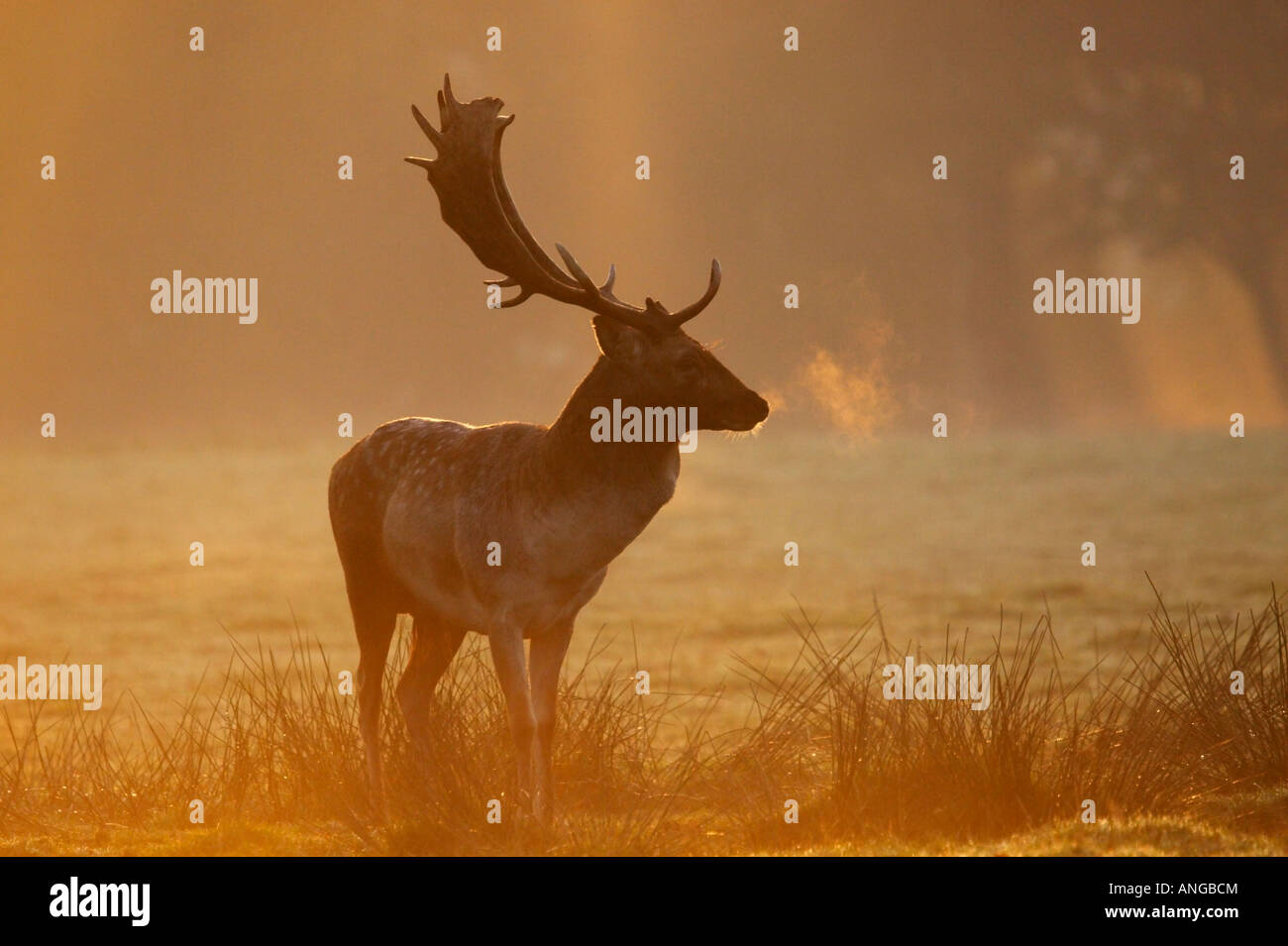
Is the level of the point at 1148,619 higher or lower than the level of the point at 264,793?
higher

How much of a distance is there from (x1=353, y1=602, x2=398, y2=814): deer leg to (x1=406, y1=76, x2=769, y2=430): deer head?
2063 mm

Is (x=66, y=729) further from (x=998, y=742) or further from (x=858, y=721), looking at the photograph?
(x=998, y=742)

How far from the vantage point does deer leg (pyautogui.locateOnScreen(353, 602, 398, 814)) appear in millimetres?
8938

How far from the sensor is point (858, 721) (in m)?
8.12

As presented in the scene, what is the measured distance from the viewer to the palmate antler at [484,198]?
841cm

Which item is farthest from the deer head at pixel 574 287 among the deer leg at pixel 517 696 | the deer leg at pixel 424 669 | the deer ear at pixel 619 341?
the deer leg at pixel 424 669

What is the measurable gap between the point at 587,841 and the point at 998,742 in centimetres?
228

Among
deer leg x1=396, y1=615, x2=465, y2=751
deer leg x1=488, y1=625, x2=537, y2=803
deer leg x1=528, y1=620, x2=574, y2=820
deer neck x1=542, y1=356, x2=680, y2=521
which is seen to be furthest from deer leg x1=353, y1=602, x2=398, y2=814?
→ deer neck x1=542, y1=356, x2=680, y2=521

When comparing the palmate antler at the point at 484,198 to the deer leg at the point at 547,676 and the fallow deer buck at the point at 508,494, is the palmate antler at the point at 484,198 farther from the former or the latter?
the deer leg at the point at 547,676

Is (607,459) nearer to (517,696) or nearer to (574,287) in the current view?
(574,287)

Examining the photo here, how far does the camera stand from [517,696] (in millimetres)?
7887

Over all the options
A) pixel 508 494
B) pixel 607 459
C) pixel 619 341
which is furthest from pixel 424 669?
pixel 619 341
